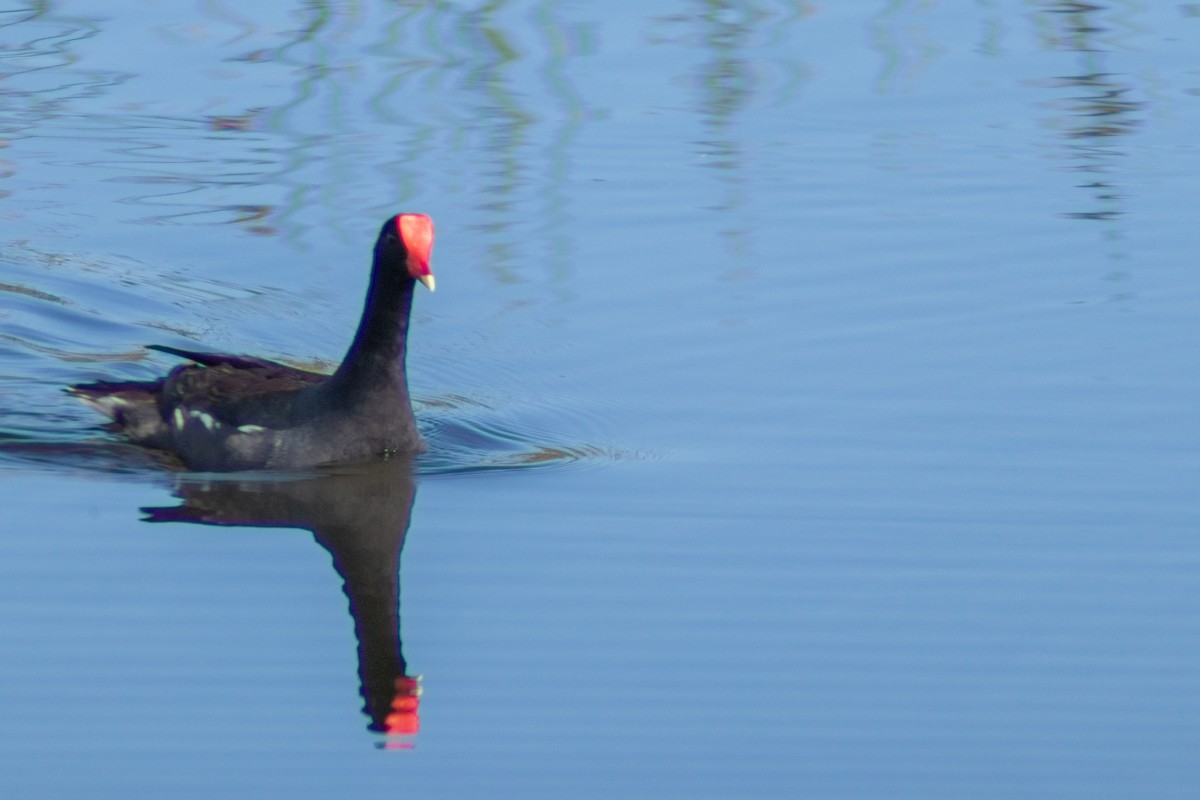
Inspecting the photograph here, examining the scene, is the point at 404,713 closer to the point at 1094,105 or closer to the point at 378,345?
the point at 378,345

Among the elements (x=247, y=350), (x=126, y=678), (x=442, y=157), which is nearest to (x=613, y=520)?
(x=126, y=678)

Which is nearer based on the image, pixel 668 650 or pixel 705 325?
pixel 668 650

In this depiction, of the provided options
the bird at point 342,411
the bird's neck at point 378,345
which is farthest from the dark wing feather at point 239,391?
the bird's neck at point 378,345

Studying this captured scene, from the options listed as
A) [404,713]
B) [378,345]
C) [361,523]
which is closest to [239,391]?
[378,345]

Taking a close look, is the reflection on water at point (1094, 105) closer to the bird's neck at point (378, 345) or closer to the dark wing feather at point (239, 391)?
the bird's neck at point (378, 345)

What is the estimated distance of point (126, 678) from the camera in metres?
5.25

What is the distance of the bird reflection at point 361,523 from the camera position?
5383 mm

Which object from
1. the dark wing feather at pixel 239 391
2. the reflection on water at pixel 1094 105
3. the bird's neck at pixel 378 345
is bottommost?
the reflection on water at pixel 1094 105

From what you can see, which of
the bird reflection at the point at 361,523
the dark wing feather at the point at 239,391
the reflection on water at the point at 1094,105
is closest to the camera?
the bird reflection at the point at 361,523

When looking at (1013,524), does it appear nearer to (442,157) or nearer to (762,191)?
(762,191)

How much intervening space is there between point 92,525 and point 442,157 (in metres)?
4.93

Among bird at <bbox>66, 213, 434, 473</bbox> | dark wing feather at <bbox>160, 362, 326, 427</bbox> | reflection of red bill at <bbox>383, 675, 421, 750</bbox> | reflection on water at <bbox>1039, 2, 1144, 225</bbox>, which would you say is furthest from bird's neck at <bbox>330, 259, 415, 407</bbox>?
reflection on water at <bbox>1039, 2, 1144, 225</bbox>

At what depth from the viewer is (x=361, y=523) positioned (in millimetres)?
6707

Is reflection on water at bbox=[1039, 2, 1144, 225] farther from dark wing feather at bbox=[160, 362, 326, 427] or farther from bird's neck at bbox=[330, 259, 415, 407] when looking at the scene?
dark wing feather at bbox=[160, 362, 326, 427]
